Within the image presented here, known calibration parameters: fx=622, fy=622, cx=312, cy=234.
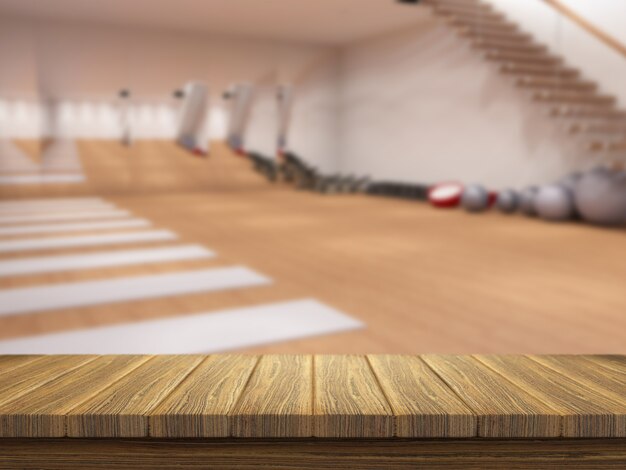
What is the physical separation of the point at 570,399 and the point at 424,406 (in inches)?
10.7

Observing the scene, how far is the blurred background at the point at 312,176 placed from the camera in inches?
117

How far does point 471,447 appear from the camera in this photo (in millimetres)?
1011

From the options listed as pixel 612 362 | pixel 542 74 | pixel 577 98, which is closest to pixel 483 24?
pixel 542 74

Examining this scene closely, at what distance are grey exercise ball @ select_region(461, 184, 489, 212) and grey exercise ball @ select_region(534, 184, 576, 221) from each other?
818 mm

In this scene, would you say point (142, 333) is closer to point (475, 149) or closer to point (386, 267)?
point (386, 267)

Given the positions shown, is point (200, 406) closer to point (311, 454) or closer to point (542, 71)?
point (311, 454)

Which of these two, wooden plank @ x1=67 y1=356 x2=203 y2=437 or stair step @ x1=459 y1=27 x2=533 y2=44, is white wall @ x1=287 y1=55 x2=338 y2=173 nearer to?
stair step @ x1=459 y1=27 x2=533 y2=44

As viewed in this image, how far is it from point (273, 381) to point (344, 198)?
8028mm

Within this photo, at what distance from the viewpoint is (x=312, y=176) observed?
10461 mm

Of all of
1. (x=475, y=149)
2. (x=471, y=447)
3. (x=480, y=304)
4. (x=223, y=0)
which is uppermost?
(x=223, y=0)

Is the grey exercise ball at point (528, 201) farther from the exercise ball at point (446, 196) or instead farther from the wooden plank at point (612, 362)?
the wooden plank at point (612, 362)

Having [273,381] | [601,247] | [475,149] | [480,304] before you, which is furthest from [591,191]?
[273,381]

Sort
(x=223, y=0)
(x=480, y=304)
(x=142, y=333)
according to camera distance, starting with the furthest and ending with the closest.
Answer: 1. (x=223, y=0)
2. (x=480, y=304)
3. (x=142, y=333)

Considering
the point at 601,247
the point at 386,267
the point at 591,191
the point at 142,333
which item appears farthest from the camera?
the point at 591,191
